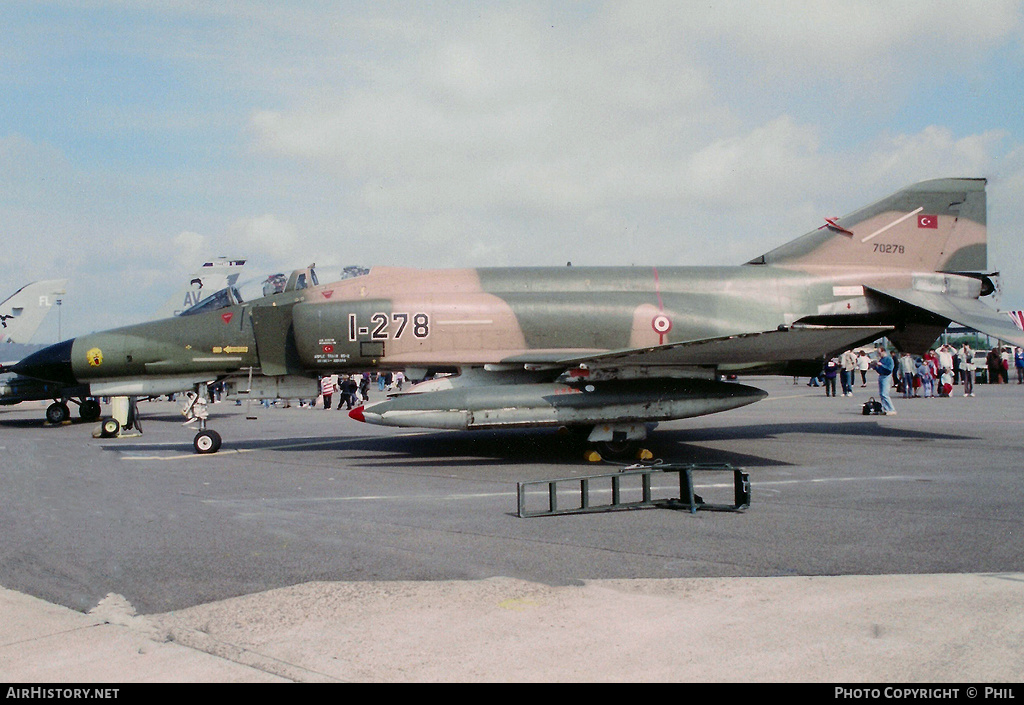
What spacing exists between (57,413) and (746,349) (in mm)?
20117

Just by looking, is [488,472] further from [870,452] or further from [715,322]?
[870,452]

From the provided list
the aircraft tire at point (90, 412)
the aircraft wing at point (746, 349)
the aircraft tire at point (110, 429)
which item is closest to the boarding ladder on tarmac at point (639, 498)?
the aircraft wing at point (746, 349)

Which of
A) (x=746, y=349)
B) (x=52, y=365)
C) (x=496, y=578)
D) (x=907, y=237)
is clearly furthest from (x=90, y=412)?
(x=907, y=237)

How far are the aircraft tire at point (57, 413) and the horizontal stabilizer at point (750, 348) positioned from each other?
17.6 m

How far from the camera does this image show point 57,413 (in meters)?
22.4

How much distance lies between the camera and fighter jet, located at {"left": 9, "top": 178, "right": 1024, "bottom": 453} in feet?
37.1

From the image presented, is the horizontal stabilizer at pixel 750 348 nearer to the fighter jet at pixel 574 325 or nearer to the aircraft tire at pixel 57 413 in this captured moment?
the fighter jet at pixel 574 325

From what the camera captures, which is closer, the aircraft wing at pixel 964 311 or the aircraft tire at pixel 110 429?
the aircraft wing at pixel 964 311

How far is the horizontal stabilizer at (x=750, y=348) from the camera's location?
405 inches

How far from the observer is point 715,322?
1266 centimetres

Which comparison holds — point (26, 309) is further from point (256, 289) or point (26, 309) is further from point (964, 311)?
point (964, 311)

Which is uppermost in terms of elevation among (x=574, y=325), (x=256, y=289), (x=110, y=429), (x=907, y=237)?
(x=907, y=237)
